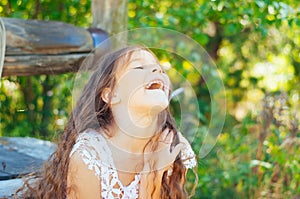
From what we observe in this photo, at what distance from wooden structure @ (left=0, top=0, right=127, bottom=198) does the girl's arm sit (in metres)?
0.76

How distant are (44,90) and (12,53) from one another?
1.27m

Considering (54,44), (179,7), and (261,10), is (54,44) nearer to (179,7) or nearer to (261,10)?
(261,10)

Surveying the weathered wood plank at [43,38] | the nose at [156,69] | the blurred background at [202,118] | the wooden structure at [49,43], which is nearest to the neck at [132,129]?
the nose at [156,69]

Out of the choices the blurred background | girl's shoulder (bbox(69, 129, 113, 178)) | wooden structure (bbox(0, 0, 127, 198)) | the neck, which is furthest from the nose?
the blurred background

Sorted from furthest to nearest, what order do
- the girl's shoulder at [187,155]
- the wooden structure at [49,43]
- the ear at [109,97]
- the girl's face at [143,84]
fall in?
1. the wooden structure at [49,43]
2. the girl's shoulder at [187,155]
3. the ear at [109,97]
4. the girl's face at [143,84]

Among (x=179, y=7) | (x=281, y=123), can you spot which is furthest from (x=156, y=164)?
(x=179, y=7)

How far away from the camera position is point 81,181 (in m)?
2.35

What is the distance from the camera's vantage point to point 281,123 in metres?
4.55

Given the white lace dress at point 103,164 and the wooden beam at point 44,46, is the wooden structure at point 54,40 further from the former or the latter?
the white lace dress at point 103,164

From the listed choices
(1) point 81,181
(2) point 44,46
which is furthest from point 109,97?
(2) point 44,46

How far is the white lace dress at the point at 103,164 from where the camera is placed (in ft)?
7.77

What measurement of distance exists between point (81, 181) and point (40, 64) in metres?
1.34

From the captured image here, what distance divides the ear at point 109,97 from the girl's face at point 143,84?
1 cm

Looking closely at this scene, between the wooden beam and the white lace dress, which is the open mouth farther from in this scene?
the wooden beam
